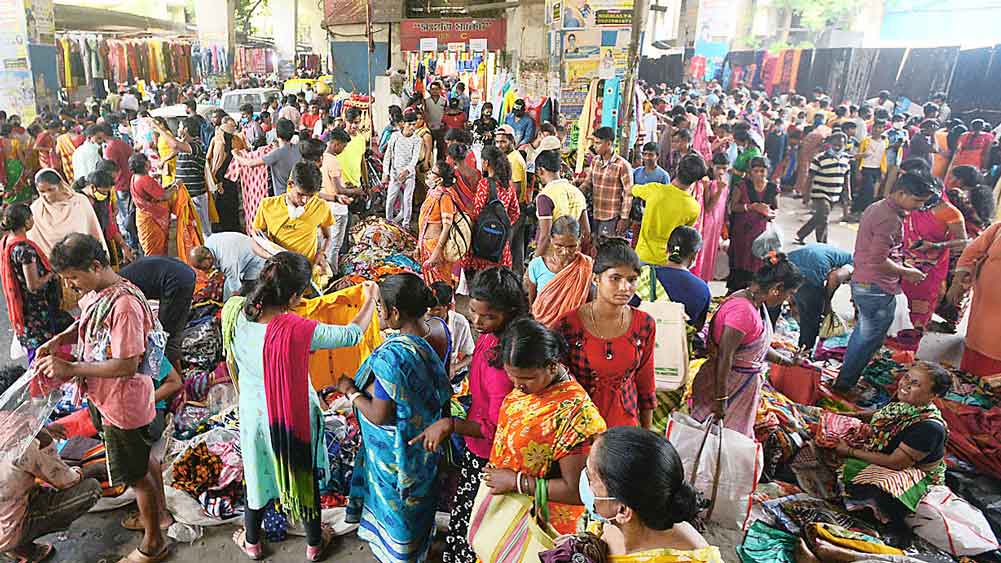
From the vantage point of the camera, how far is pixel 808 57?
9.79m

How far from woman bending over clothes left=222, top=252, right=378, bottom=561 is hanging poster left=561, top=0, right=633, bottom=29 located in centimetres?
570

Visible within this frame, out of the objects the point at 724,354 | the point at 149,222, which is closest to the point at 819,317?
the point at 724,354

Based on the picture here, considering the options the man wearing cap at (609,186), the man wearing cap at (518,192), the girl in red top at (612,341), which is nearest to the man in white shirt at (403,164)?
the man wearing cap at (518,192)

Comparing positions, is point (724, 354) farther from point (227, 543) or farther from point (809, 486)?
point (227, 543)

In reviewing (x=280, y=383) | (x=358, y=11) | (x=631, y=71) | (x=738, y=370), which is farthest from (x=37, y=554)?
(x=358, y=11)

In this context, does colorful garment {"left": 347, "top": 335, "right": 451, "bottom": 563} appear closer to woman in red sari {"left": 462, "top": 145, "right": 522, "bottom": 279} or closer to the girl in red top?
the girl in red top

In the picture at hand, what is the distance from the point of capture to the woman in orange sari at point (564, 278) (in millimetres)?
3373

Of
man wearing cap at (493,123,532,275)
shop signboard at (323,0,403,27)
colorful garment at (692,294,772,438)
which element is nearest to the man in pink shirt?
colorful garment at (692,294,772,438)

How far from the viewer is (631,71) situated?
7.38 metres

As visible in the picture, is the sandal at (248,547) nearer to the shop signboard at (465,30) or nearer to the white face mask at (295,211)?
the white face mask at (295,211)

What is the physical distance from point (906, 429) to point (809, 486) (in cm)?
73

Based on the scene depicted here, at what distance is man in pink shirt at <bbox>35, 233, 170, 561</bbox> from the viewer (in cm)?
253

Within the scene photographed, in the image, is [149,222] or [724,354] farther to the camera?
[149,222]

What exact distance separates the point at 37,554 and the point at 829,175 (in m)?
7.55
